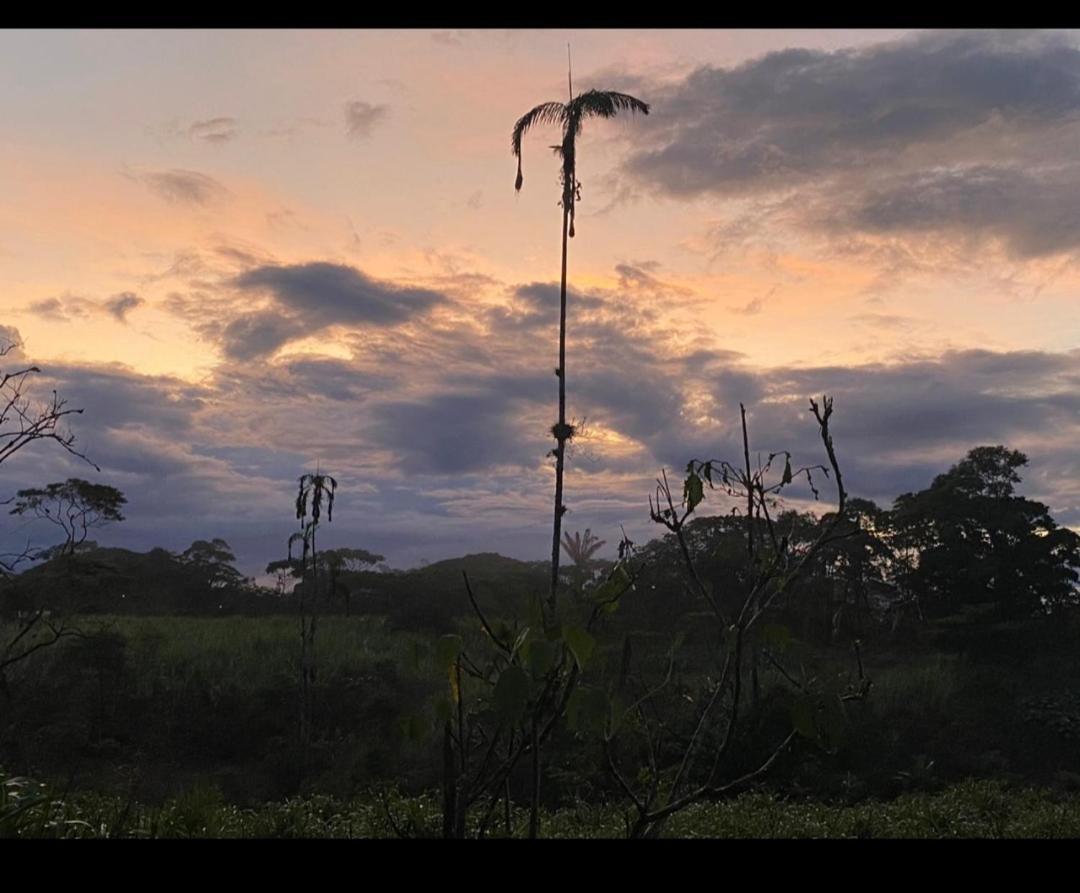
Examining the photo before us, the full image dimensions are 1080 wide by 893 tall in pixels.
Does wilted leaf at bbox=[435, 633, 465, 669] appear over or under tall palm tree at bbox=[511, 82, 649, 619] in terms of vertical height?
under

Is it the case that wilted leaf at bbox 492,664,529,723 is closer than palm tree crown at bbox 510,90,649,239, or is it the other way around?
wilted leaf at bbox 492,664,529,723

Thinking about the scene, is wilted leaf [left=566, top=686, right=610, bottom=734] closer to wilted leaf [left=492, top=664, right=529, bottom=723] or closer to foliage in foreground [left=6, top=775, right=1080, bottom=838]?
wilted leaf [left=492, top=664, right=529, bottom=723]

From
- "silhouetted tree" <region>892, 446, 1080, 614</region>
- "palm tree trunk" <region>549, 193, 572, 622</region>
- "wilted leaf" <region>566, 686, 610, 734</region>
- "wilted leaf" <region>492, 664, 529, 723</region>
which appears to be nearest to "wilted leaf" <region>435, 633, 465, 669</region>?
"wilted leaf" <region>492, 664, 529, 723</region>

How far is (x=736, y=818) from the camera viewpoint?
6.89 m

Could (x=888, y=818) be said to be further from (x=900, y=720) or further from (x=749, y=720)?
(x=900, y=720)

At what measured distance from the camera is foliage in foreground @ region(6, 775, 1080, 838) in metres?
5.35

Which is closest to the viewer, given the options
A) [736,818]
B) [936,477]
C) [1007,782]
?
[736,818]

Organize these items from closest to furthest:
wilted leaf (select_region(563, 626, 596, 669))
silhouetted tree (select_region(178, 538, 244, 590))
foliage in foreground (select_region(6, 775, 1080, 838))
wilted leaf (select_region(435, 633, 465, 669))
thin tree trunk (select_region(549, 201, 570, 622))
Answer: wilted leaf (select_region(563, 626, 596, 669)), wilted leaf (select_region(435, 633, 465, 669)), foliage in foreground (select_region(6, 775, 1080, 838)), thin tree trunk (select_region(549, 201, 570, 622)), silhouetted tree (select_region(178, 538, 244, 590))

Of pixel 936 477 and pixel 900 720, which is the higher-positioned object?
pixel 936 477

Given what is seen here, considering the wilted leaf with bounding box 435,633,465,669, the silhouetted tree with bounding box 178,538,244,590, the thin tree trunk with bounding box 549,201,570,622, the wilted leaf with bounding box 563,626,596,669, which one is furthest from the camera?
the silhouetted tree with bounding box 178,538,244,590

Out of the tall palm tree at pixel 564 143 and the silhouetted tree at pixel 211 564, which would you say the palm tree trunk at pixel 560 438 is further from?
the silhouetted tree at pixel 211 564

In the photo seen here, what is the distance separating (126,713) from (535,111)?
Answer: 9.71 meters
